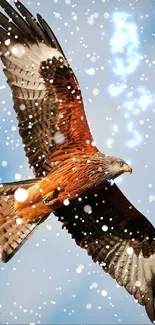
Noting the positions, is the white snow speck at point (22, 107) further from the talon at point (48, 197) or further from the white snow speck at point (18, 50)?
the talon at point (48, 197)

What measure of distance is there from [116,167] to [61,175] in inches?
30.9

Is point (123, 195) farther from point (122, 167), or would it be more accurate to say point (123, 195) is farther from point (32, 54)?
point (32, 54)

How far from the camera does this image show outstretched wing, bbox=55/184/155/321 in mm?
8969

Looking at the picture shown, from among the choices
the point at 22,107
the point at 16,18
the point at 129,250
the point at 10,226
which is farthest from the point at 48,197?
the point at 16,18

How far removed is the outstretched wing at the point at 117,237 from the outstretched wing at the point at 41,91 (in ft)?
3.22

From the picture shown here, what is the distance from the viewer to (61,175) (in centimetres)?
820

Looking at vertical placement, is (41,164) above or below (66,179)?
above

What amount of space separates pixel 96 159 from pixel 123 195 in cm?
98

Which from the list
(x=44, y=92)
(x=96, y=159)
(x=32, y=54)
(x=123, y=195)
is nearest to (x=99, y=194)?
(x=123, y=195)

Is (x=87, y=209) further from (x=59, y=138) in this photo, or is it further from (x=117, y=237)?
(x=59, y=138)

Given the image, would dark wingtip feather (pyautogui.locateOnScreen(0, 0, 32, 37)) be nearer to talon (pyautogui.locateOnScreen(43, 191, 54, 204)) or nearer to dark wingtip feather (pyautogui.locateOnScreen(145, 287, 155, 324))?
talon (pyautogui.locateOnScreen(43, 191, 54, 204))

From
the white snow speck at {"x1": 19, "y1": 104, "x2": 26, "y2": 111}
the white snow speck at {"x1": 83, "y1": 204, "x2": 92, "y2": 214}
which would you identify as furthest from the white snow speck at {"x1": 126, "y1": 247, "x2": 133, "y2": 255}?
the white snow speck at {"x1": 19, "y1": 104, "x2": 26, "y2": 111}

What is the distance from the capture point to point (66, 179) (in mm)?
8086

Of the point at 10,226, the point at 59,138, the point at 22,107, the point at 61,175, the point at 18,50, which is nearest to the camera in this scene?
the point at 61,175
